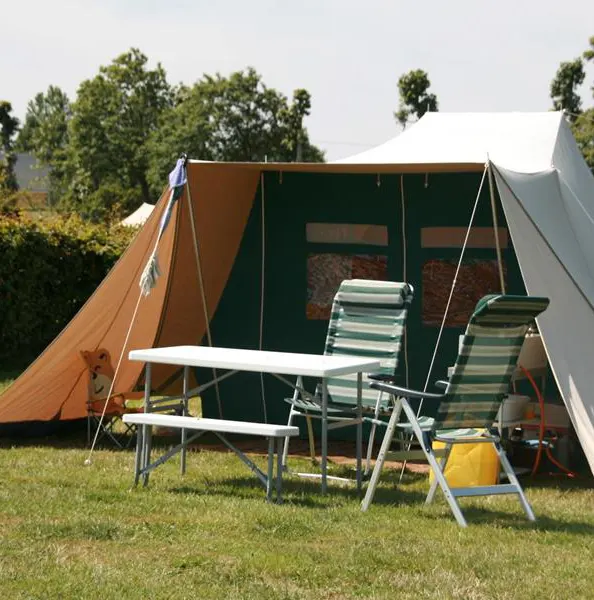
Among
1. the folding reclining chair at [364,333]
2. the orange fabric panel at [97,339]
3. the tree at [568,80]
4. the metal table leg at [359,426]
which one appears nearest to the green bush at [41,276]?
the orange fabric panel at [97,339]

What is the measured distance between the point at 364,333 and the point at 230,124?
42.5m

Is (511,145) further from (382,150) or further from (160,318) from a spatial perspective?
(160,318)

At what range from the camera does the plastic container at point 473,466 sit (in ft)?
20.7

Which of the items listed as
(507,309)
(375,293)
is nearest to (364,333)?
(375,293)

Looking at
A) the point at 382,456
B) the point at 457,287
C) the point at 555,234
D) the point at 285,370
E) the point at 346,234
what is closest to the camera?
the point at 382,456

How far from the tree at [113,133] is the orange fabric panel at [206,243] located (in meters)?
40.1

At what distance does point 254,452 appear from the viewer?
7.50 m

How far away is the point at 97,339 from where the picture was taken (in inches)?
304

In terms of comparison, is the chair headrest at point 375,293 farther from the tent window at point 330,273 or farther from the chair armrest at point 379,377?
the tent window at point 330,273

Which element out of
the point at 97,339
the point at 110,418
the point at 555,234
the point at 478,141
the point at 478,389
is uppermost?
the point at 478,141

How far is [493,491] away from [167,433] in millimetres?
3378

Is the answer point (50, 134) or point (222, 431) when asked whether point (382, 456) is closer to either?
point (222, 431)

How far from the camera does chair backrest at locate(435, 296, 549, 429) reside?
17.5 ft

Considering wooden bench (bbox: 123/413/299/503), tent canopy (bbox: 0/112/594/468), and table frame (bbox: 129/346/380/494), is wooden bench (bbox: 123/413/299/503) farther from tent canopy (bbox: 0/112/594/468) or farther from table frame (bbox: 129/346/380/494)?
tent canopy (bbox: 0/112/594/468)
